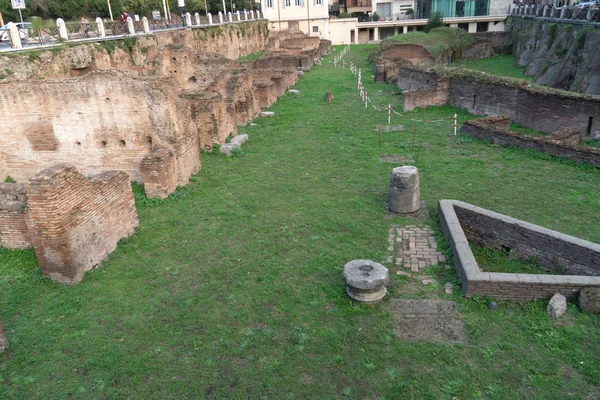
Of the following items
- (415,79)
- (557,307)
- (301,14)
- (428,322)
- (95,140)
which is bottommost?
(428,322)

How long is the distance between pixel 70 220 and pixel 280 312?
3.30 meters

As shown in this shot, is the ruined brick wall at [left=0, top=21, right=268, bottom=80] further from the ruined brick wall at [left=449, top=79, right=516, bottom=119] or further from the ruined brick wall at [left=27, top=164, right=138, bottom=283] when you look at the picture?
the ruined brick wall at [left=449, top=79, right=516, bottom=119]

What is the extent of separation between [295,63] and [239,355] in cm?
2596

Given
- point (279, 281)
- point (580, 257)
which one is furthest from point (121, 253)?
point (580, 257)

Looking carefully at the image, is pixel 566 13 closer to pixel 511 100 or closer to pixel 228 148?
pixel 511 100

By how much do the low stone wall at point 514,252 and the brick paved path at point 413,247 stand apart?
29cm

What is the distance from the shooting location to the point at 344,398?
171 inches

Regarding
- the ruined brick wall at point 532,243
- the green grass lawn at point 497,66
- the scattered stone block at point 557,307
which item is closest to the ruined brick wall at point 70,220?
the ruined brick wall at point 532,243

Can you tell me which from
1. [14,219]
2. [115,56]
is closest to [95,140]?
[14,219]

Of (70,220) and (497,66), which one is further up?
(70,220)

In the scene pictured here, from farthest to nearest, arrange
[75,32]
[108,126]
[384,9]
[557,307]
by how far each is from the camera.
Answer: [384,9]
[75,32]
[108,126]
[557,307]

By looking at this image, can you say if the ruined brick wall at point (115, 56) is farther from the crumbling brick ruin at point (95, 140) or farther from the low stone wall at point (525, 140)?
the low stone wall at point (525, 140)

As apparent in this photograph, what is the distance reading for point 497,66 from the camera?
93.4ft

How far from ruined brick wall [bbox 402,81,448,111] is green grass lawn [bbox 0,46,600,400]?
21.4 ft
